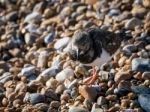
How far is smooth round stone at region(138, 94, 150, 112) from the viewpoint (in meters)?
4.27

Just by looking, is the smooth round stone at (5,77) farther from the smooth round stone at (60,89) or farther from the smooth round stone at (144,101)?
the smooth round stone at (144,101)

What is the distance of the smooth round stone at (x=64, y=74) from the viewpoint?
16.8 ft

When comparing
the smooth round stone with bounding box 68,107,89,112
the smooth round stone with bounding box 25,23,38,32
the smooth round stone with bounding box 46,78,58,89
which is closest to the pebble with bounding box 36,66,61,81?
the smooth round stone with bounding box 46,78,58,89

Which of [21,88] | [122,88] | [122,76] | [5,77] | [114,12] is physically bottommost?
[122,88]

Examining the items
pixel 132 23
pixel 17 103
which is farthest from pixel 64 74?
pixel 132 23

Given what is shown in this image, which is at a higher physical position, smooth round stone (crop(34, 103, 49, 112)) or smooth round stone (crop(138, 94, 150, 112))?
smooth round stone (crop(34, 103, 49, 112))

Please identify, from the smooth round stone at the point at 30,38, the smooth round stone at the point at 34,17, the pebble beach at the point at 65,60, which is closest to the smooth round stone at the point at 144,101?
the pebble beach at the point at 65,60

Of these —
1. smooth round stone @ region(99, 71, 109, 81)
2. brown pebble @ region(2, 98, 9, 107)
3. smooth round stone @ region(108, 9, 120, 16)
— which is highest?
smooth round stone @ region(108, 9, 120, 16)

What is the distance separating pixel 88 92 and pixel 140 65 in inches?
26.5

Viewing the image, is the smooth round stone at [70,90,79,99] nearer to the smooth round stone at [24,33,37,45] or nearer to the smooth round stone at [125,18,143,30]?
the smooth round stone at [125,18,143,30]

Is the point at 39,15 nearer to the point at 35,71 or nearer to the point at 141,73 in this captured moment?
the point at 35,71

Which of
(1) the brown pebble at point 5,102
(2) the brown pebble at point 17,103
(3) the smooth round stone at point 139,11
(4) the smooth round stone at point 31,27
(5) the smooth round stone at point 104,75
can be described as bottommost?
(2) the brown pebble at point 17,103

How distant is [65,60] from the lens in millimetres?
5488

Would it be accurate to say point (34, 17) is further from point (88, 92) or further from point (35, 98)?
point (88, 92)
